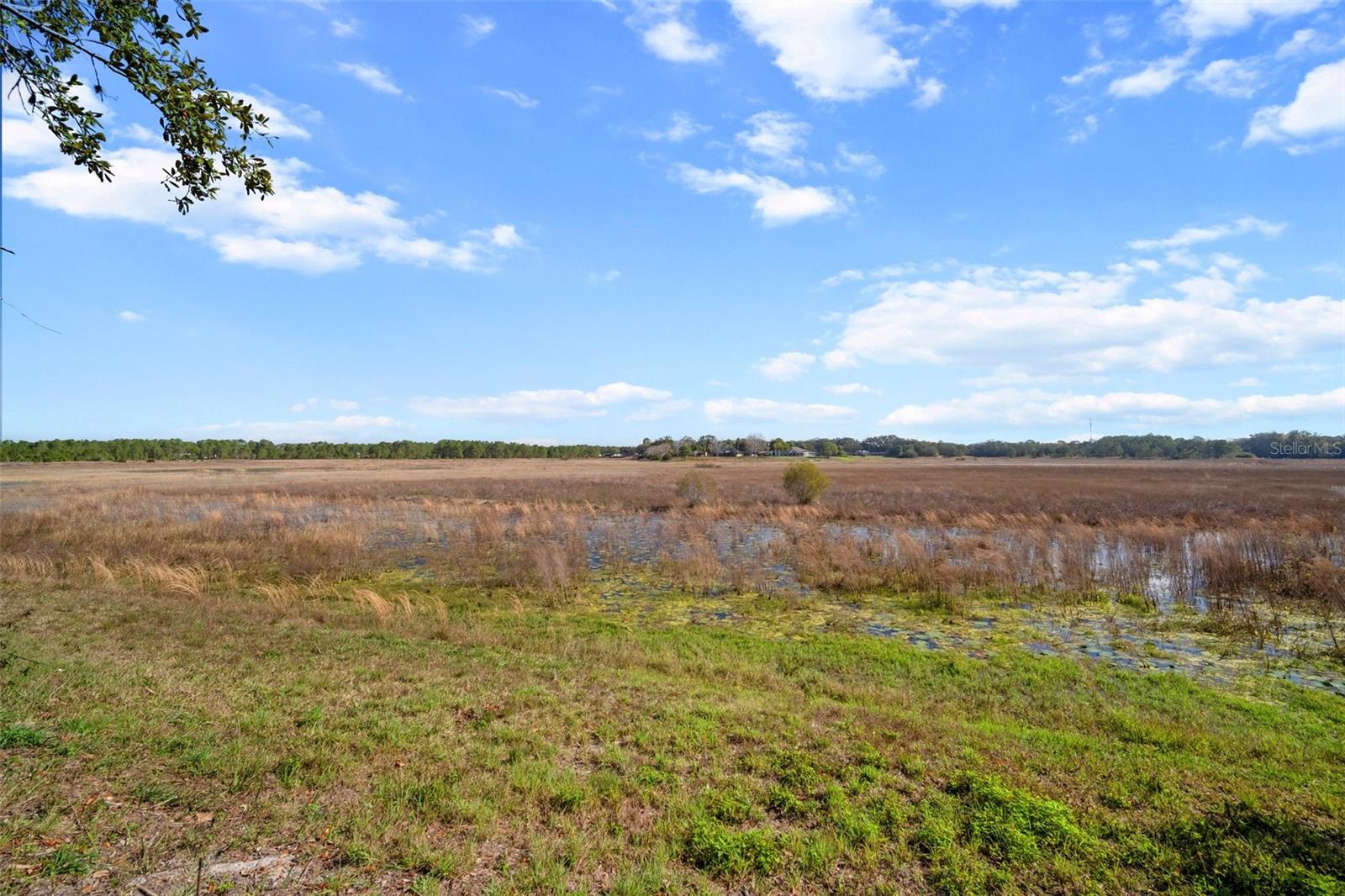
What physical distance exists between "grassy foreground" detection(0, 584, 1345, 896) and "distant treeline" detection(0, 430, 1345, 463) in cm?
12694

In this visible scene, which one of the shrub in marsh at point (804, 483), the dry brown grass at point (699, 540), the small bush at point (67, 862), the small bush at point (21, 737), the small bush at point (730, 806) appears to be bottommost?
the dry brown grass at point (699, 540)

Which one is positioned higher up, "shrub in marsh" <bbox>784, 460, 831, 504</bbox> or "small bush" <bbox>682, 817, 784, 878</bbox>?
"shrub in marsh" <bbox>784, 460, 831, 504</bbox>

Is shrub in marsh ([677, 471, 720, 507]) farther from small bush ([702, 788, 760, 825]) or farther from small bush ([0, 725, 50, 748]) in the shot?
small bush ([0, 725, 50, 748])

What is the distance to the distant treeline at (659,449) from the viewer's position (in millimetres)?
115000

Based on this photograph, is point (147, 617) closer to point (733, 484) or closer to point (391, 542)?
point (391, 542)

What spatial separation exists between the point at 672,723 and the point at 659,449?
140 metres

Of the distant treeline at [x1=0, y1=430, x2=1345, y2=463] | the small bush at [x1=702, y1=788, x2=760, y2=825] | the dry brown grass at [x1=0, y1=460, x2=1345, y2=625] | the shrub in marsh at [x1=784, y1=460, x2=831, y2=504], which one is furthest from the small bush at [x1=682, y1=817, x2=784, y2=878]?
the distant treeline at [x1=0, y1=430, x2=1345, y2=463]

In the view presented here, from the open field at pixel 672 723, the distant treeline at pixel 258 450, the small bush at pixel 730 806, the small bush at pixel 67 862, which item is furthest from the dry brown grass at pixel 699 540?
the distant treeline at pixel 258 450

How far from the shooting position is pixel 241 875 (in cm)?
438

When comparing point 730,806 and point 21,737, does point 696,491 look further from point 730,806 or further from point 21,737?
point 21,737

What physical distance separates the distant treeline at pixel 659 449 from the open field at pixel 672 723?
394 feet

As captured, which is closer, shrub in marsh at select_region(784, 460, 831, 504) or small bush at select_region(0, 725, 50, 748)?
small bush at select_region(0, 725, 50, 748)

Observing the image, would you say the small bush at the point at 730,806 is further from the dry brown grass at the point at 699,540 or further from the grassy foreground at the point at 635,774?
the dry brown grass at the point at 699,540

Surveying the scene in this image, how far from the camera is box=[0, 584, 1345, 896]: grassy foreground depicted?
15.4 ft
